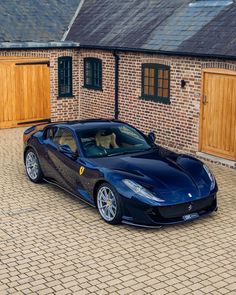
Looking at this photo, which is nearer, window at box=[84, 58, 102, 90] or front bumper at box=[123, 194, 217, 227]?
front bumper at box=[123, 194, 217, 227]

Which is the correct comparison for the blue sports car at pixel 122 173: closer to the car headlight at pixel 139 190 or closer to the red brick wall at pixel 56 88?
the car headlight at pixel 139 190

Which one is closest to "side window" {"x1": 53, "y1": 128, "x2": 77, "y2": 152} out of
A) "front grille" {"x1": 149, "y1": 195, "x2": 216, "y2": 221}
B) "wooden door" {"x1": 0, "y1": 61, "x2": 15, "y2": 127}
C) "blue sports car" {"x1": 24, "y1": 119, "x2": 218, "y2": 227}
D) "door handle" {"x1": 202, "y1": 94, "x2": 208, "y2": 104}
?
"blue sports car" {"x1": 24, "y1": 119, "x2": 218, "y2": 227}

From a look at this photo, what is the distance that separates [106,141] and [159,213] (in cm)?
220

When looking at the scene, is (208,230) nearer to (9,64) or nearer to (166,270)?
(166,270)

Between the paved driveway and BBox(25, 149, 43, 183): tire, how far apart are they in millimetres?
802

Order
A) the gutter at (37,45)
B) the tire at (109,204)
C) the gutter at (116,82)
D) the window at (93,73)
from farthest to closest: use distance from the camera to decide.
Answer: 1. the window at (93,73)
2. the gutter at (37,45)
3. the gutter at (116,82)
4. the tire at (109,204)

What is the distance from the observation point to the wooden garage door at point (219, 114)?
12.8 meters

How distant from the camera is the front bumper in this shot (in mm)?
8227

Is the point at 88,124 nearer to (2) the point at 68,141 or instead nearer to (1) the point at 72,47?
(2) the point at 68,141

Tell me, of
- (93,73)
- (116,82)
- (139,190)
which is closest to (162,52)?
(116,82)

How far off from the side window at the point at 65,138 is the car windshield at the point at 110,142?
192 millimetres

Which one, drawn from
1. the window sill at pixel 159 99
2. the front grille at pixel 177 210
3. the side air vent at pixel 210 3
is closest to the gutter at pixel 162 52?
the window sill at pixel 159 99

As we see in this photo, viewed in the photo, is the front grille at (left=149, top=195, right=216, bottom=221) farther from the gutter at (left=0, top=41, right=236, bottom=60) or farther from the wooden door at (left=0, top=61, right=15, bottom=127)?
the wooden door at (left=0, top=61, right=15, bottom=127)

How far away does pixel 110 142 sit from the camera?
32.5 feet
